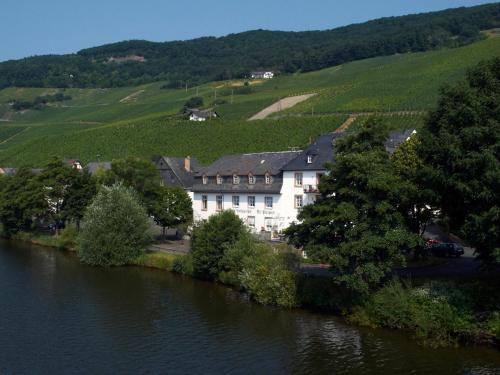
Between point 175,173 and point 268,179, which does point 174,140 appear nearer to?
point 175,173

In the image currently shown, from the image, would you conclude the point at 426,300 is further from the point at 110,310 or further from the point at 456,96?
the point at 110,310

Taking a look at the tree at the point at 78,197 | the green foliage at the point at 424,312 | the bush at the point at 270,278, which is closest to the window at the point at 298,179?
the bush at the point at 270,278

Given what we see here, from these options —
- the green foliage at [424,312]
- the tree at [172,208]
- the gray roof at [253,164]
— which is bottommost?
the green foliage at [424,312]

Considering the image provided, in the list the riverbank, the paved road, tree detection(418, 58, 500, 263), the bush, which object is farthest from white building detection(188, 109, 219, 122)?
tree detection(418, 58, 500, 263)

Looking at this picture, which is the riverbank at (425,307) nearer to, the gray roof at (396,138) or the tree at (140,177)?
the gray roof at (396,138)

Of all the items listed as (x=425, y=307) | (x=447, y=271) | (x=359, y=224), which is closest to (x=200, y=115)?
(x=447, y=271)

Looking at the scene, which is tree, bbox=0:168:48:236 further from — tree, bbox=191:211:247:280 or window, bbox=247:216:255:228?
tree, bbox=191:211:247:280

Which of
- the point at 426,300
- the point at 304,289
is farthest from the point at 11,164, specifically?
the point at 426,300
